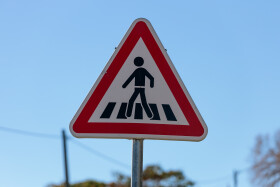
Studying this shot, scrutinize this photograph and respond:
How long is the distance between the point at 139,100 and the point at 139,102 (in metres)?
0.01

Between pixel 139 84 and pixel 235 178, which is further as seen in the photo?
pixel 235 178

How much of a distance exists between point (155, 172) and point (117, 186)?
8.54 ft

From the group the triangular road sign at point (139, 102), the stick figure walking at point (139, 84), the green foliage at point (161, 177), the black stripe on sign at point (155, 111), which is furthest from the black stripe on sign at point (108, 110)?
the green foliage at point (161, 177)

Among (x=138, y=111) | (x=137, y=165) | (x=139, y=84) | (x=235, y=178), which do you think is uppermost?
(x=235, y=178)

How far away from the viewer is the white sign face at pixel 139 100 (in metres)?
3.55

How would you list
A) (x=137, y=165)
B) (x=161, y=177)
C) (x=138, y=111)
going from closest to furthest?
(x=137, y=165) → (x=138, y=111) → (x=161, y=177)

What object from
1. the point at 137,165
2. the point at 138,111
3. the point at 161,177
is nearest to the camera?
the point at 137,165

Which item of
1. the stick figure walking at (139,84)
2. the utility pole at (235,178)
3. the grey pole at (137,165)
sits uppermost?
the utility pole at (235,178)

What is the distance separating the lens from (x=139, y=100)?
3.58 metres

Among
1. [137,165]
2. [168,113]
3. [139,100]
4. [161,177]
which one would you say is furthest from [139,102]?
[161,177]

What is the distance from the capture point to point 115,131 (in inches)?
139

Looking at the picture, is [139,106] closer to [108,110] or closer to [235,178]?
[108,110]

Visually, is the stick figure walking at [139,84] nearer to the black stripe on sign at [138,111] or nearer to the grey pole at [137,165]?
the black stripe on sign at [138,111]

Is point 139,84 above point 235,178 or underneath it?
underneath
